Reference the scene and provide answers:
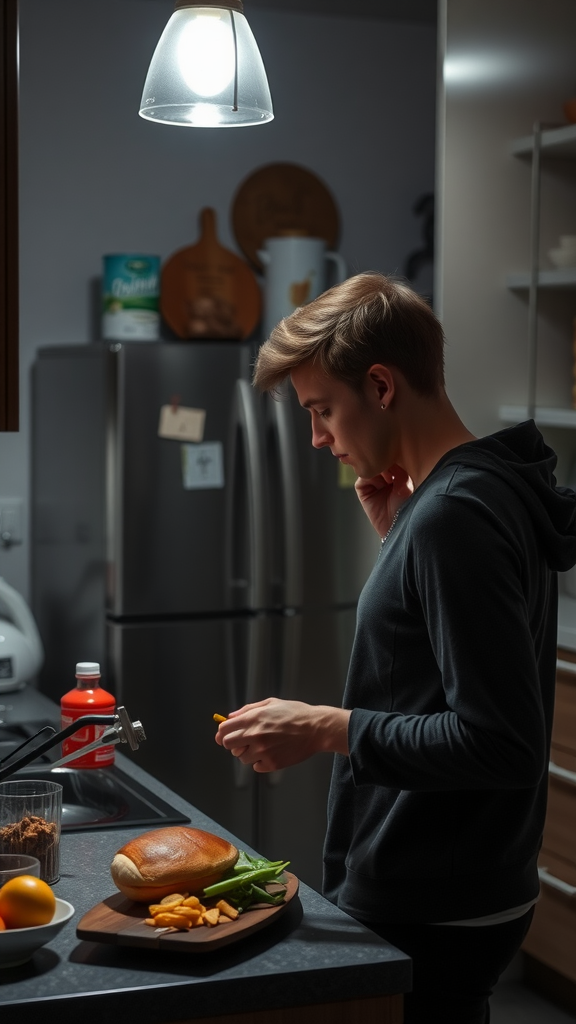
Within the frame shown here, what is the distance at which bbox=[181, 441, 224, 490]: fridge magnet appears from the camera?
334cm

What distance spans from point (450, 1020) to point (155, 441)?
82.0 inches

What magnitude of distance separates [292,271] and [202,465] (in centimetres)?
73

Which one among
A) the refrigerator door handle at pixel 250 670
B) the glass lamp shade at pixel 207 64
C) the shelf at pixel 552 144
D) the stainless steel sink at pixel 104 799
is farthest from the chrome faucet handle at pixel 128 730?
the shelf at pixel 552 144

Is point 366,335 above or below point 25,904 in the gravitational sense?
above

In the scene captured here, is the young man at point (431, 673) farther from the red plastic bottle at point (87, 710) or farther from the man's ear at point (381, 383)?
the red plastic bottle at point (87, 710)

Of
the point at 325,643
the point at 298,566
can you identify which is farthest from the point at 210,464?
the point at 325,643

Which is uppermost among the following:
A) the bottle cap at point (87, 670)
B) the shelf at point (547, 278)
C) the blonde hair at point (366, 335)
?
the shelf at point (547, 278)

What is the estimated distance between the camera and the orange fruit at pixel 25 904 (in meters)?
1.21

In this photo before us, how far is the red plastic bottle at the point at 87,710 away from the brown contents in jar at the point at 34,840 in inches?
17.1

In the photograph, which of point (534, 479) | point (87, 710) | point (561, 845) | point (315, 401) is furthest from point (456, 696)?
point (561, 845)

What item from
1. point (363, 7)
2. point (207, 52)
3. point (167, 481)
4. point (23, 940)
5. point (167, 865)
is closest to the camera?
point (23, 940)

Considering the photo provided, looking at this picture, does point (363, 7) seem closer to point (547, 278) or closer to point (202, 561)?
point (547, 278)

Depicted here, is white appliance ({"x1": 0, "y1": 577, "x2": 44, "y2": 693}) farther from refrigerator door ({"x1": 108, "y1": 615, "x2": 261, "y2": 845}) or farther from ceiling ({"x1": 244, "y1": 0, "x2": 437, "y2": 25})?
ceiling ({"x1": 244, "y1": 0, "x2": 437, "y2": 25})

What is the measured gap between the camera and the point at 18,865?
4.35ft
